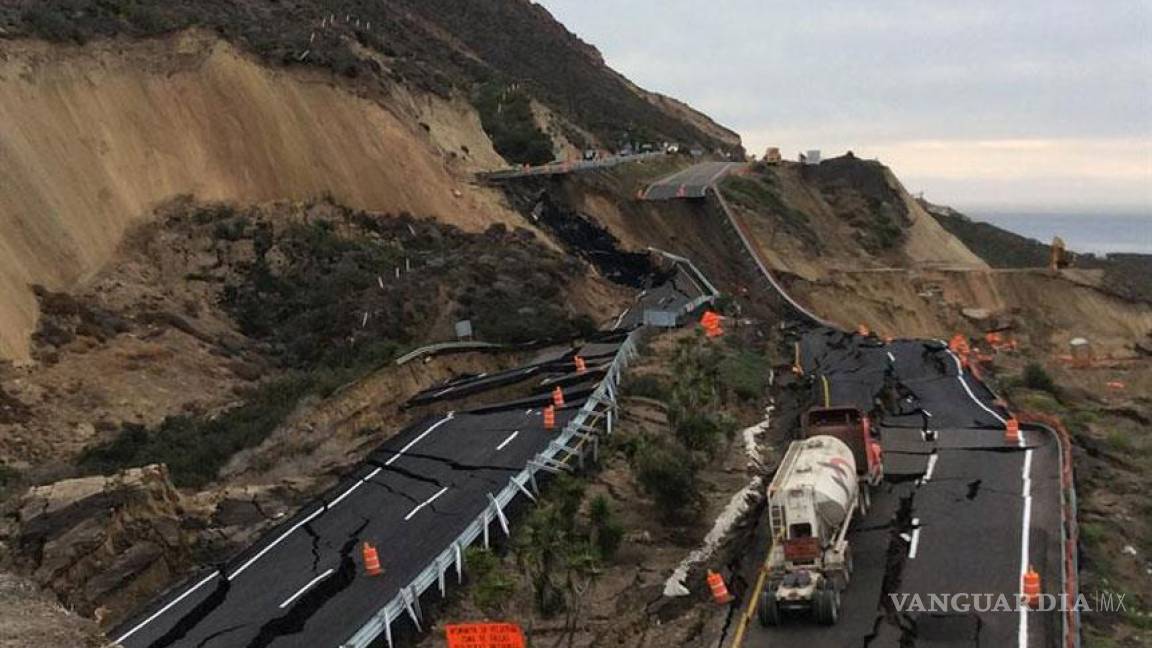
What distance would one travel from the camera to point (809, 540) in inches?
577

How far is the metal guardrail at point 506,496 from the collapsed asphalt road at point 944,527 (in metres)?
4.05

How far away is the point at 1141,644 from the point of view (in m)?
14.0

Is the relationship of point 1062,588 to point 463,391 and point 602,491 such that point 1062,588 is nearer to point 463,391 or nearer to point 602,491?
point 602,491

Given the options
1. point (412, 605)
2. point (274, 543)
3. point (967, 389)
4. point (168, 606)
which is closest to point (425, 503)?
point (274, 543)

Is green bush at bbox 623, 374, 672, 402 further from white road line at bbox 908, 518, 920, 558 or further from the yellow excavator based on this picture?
the yellow excavator

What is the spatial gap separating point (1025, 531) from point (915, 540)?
1672 millimetres

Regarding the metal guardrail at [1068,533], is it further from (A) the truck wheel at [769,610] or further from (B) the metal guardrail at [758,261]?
(B) the metal guardrail at [758,261]

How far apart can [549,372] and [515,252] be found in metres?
10.4

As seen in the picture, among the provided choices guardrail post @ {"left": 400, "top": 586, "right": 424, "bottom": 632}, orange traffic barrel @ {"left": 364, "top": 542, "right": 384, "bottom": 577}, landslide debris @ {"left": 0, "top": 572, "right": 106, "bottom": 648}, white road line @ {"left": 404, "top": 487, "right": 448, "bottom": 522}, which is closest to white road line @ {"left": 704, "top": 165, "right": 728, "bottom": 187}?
white road line @ {"left": 404, "top": 487, "right": 448, "bottom": 522}

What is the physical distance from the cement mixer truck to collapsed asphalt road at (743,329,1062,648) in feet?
1.16

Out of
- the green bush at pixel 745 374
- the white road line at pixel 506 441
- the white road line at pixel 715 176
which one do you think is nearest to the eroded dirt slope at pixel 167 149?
the white road line at pixel 506 441

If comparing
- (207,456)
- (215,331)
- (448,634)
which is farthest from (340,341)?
(448,634)

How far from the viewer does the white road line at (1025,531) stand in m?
13.4

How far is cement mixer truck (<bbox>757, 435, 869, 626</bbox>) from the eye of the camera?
14.0 metres
